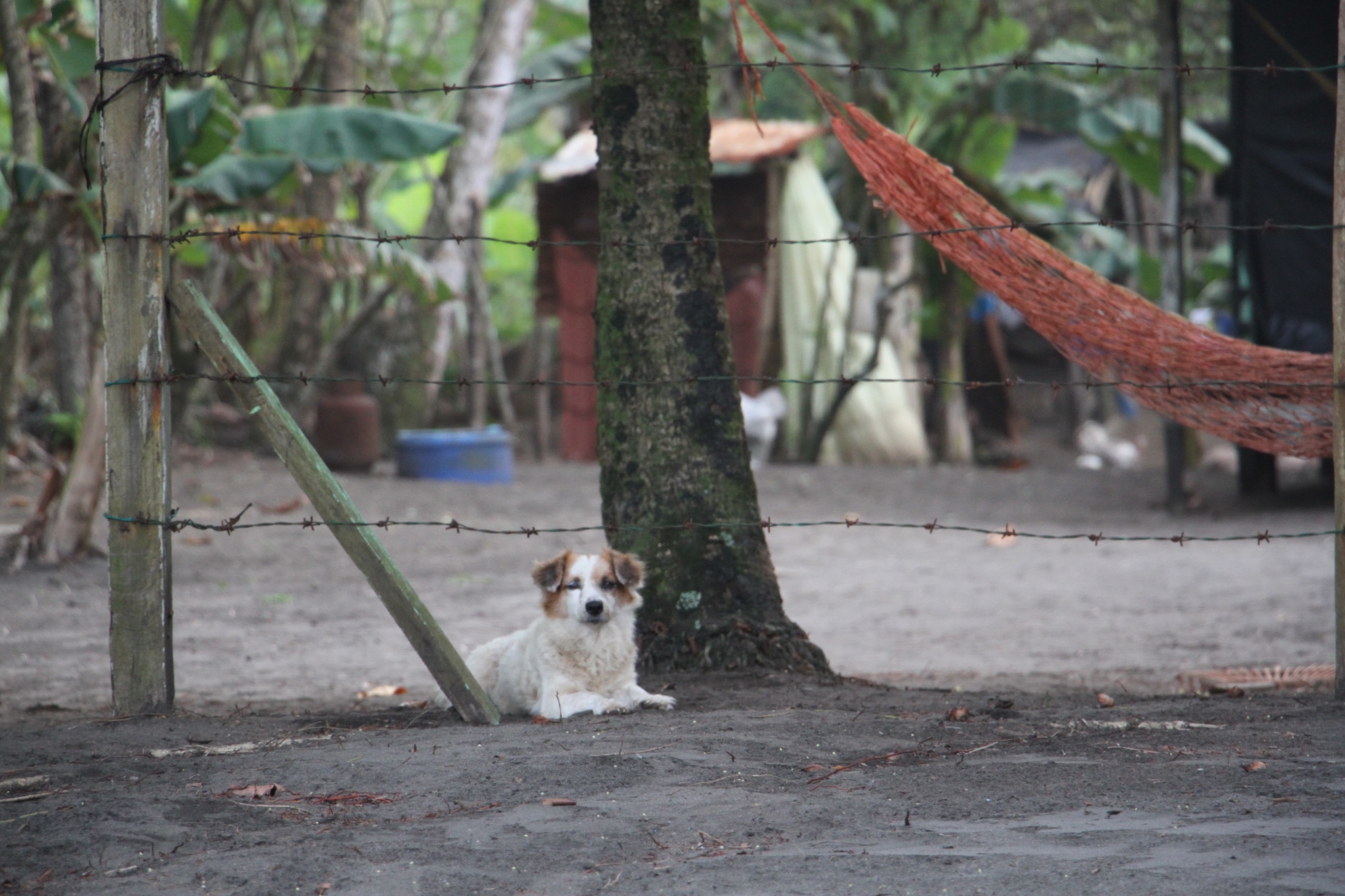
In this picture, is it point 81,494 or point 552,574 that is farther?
point 81,494

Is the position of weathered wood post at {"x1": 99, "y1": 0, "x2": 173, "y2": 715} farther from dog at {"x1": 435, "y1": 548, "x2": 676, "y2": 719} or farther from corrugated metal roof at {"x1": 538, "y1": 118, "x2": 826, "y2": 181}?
corrugated metal roof at {"x1": 538, "y1": 118, "x2": 826, "y2": 181}

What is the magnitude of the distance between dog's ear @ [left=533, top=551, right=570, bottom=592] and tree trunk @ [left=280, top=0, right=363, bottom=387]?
899cm

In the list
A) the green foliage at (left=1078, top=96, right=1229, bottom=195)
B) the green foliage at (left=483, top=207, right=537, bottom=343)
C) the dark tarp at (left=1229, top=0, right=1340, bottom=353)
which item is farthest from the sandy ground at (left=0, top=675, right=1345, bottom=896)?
the green foliage at (left=483, top=207, right=537, bottom=343)

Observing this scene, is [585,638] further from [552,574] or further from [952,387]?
[952,387]

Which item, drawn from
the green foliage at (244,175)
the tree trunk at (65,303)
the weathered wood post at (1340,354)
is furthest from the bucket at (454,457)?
the weathered wood post at (1340,354)

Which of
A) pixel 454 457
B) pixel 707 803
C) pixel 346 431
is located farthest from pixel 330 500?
pixel 346 431

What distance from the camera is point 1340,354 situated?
3709 mm

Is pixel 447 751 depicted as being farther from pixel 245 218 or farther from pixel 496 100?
pixel 496 100

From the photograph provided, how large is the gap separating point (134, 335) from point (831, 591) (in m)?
4.91

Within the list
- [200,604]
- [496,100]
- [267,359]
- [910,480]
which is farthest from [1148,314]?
[267,359]

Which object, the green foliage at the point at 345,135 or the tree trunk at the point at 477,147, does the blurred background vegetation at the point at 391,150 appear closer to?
the green foliage at the point at 345,135

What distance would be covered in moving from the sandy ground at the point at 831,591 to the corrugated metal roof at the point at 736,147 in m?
3.38

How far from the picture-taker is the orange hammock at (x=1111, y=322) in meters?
3.99

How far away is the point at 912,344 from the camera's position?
1559 cm
